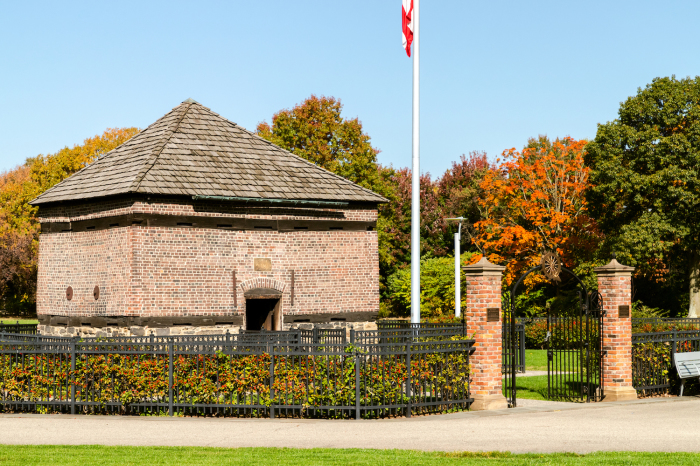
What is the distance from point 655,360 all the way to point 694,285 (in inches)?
879

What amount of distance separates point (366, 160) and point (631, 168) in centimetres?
1520

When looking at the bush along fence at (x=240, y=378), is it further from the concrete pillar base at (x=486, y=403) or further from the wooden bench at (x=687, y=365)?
the wooden bench at (x=687, y=365)

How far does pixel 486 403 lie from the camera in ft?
45.9

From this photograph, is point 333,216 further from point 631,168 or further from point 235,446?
point 631,168

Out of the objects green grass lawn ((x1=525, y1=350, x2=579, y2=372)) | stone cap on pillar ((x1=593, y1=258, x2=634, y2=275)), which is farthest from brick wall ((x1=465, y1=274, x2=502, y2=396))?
→ green grass lawn ((x1=525, y1=350, x2=579, y2=372))

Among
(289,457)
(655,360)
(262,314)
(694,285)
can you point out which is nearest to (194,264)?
(262,314)

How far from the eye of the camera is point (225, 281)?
71.3ft

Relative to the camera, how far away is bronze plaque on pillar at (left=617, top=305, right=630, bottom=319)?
15.6m

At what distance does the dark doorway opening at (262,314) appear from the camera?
74.3 ft

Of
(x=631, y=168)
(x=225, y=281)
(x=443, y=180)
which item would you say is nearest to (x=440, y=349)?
(x=225, y=281)

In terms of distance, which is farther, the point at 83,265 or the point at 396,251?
the point at 396,251

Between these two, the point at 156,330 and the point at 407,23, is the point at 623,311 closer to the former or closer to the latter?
the point at 407,23

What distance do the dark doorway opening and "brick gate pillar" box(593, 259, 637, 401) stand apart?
32.3ft

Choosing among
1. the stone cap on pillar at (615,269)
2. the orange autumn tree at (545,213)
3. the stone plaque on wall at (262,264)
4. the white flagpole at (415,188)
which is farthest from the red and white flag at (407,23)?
the orange autumn tree at (545,213)
